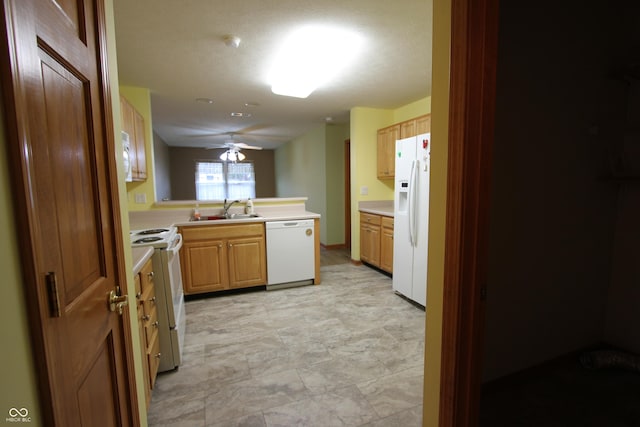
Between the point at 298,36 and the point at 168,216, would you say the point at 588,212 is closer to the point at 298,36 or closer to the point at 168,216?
the point at 298,36

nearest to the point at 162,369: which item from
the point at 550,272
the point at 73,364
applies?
the point at 73,364

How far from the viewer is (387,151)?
426 cm

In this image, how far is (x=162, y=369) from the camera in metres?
2.00

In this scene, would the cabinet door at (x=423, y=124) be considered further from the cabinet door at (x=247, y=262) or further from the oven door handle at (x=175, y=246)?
the oven door handle at (x=175, y=246)

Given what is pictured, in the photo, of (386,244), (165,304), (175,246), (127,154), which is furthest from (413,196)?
(127,154)

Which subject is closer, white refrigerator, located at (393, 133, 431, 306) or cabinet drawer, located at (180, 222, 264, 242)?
white refrigerator, located at (393, 133, 431, 306)

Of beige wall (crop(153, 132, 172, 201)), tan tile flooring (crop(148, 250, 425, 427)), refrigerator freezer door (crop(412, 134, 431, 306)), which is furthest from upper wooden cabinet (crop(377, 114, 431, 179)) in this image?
beige wall (crop(153, 132, 172, 201))

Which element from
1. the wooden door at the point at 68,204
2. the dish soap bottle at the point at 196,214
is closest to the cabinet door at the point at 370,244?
the dish soap bottle at the point at 196,214

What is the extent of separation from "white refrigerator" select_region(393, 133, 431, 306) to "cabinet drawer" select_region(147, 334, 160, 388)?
2.27 meters

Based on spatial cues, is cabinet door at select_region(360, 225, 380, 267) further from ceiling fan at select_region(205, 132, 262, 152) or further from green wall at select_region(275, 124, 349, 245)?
ceiling fan at select_region(205, 132, 262, 152)

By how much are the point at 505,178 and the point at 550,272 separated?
764 mm

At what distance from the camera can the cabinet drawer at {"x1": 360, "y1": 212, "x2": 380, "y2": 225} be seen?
406 cm

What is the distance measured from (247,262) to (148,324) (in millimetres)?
1701

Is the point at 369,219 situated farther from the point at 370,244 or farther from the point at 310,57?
the point at 310,57
